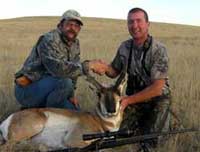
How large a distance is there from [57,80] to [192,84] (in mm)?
2597

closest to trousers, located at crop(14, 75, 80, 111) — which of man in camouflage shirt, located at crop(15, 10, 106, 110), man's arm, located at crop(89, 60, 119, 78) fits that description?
man in camouflage shirt, located at crop(15, 10, 106, 110)

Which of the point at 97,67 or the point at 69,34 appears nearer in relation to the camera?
the point at 97,67

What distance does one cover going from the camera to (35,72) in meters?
6.61

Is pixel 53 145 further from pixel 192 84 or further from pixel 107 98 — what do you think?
pixel 192 84

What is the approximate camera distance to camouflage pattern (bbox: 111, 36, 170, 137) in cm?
603

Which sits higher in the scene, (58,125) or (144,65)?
(144,65)

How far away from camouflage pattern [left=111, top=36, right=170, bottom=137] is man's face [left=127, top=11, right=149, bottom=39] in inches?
7.4

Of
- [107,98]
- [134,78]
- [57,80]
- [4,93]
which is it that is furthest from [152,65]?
[4,93]

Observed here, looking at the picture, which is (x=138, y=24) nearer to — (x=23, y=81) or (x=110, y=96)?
(x=110, y=96)

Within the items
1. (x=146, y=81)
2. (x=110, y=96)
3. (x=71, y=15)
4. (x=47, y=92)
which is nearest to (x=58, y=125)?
(x=110, y=96)

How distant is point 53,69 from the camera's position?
632cm

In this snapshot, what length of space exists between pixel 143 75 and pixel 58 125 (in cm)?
129

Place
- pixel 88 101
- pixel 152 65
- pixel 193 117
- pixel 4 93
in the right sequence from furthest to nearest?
pixel 4 93 → pixel 88 101 → pixel 193 117 → pixel 152 65

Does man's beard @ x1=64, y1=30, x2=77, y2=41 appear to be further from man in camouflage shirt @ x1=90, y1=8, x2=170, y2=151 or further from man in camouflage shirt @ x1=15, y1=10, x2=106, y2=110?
man in camouflage shirt @ x1=90, y1=8, x2=170, y2=151
